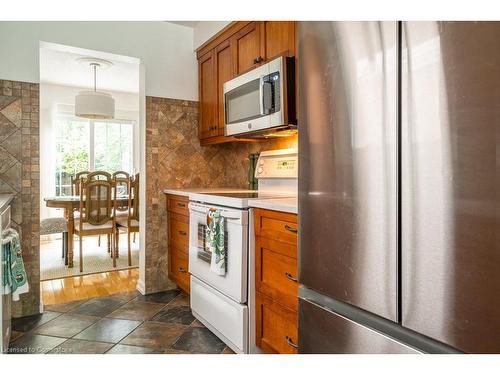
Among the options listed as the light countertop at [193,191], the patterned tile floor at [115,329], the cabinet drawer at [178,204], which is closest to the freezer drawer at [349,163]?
Result: the patterned tile floor at [115,329]

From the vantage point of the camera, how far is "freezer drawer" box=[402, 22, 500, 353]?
696 mm

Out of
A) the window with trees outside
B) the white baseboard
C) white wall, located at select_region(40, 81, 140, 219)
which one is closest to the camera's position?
the white baseboard

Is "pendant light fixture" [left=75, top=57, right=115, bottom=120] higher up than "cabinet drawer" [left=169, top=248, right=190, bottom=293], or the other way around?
"pendant light fixture" [left=75, top=57, right=115, bottom=120]

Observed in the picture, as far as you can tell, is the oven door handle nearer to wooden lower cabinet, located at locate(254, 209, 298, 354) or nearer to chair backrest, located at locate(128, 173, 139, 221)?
wooden lower cabinet, located at locate(254, 209, 298, 354)

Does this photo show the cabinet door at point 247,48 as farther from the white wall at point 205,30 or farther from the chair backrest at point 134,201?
the chair backrest at point 134,201

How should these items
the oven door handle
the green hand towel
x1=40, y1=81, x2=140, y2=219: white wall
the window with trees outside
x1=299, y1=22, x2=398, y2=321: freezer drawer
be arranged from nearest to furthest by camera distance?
x1=299, y1=22, x2=398, y2=321: freezer drawer, the green hand towel, the oven door handle, x1=40, y1=81, x2=140, y2=219: white wall, the window with trees outside

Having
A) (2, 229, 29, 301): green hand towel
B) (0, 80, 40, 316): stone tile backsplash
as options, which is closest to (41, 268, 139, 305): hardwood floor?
(0, 80, 40, 316): stone tile backsplash

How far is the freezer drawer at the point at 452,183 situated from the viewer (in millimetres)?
696

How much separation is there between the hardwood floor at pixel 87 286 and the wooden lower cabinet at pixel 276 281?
1.75m

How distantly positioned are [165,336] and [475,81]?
2.14 m

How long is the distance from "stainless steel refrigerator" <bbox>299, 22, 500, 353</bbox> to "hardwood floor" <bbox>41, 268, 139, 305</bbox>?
242cm

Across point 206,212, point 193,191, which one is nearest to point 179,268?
point 193,191

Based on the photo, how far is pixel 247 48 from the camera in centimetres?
255
